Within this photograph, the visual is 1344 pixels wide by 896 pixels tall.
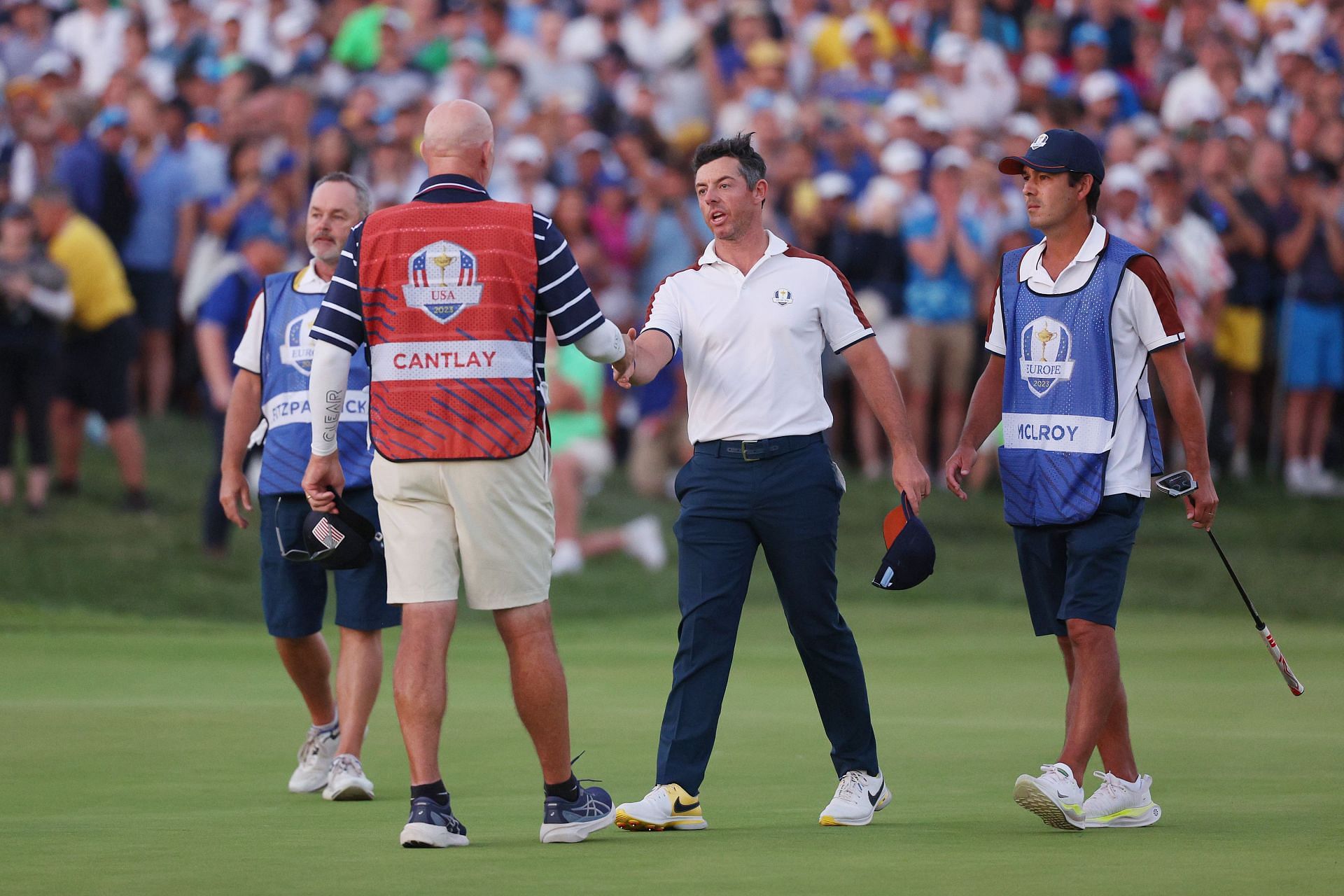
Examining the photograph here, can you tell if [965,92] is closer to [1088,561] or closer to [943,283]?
[943,283]

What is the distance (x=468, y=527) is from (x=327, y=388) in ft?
2.09

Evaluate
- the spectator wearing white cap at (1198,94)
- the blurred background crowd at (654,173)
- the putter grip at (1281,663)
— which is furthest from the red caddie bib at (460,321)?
the spectator wearing white cap at (1198,94)

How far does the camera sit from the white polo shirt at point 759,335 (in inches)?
251

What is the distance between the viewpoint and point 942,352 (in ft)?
54.1

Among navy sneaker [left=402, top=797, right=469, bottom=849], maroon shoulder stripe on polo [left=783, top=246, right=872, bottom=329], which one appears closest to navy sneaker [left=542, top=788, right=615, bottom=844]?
navy sneaker [left=402, top=797, right=469, bottom=849]

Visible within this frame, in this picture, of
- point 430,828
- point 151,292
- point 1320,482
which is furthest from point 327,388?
point 1320,482

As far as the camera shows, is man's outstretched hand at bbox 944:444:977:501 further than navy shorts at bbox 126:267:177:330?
No

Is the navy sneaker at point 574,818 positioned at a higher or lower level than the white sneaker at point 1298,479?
lower

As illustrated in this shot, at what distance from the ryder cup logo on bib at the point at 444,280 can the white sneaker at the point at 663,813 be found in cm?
169

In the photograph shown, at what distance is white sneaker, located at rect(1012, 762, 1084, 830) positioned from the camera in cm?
595

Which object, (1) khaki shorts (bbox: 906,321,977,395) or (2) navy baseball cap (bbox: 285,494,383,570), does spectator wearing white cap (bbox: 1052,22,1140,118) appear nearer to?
(1) khaki shorts (bbox: 906,321,977,395)

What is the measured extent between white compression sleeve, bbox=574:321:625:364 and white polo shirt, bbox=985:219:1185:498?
4.97 ft

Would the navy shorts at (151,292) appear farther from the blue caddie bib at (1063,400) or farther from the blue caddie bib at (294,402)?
the blue caddie bib at (1063,400)

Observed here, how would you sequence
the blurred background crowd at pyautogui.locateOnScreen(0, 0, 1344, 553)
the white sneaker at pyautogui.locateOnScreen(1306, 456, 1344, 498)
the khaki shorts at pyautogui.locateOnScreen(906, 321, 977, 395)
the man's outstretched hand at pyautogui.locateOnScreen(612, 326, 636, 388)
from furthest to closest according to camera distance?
1. the white sneaker at pyautogui.locateOnScreen(1306, 456, 1344, 498)
2. the khaki shorts at pyautogui.locateOnScreen(906, 321, 977, 395)
3. the blurred background crowd at pyautogui.locateOnScreen(0, 0, 1344, 553)
4. the man's outstretched hand at pyautogui.locateOnScreen(612, 326, 636, 388)
